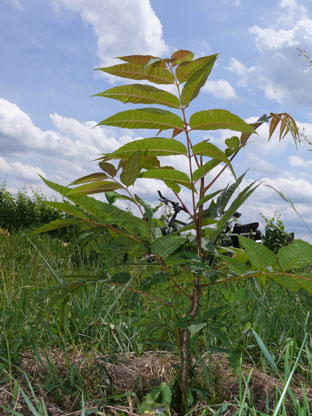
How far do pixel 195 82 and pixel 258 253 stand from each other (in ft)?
2.11

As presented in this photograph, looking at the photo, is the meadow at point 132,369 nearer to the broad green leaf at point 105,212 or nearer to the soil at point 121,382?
the soil at point 121,382

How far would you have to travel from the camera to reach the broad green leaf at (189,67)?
4.72ft

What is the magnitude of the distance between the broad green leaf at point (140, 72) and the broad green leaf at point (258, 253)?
674mm

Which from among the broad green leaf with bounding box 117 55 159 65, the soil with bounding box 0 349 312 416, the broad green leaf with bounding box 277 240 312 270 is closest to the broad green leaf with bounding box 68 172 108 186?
the broad green leaf with bounding box 117 55 159 65

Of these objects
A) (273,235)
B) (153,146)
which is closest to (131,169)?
(153,146)

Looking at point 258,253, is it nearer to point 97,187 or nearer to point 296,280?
point 296,280

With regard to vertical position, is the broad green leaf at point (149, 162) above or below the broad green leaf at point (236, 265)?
above

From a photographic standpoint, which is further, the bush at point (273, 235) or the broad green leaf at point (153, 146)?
the bush at point (273, 235)

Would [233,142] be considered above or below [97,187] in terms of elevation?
above

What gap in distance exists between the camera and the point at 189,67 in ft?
4.77

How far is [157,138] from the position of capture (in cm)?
140

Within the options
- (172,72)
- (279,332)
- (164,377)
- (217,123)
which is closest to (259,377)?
(164,377)

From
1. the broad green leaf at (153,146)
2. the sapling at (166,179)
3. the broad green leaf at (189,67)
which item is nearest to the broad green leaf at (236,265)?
the sapling at (166,179)

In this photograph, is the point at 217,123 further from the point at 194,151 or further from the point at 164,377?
the point at 164,377
